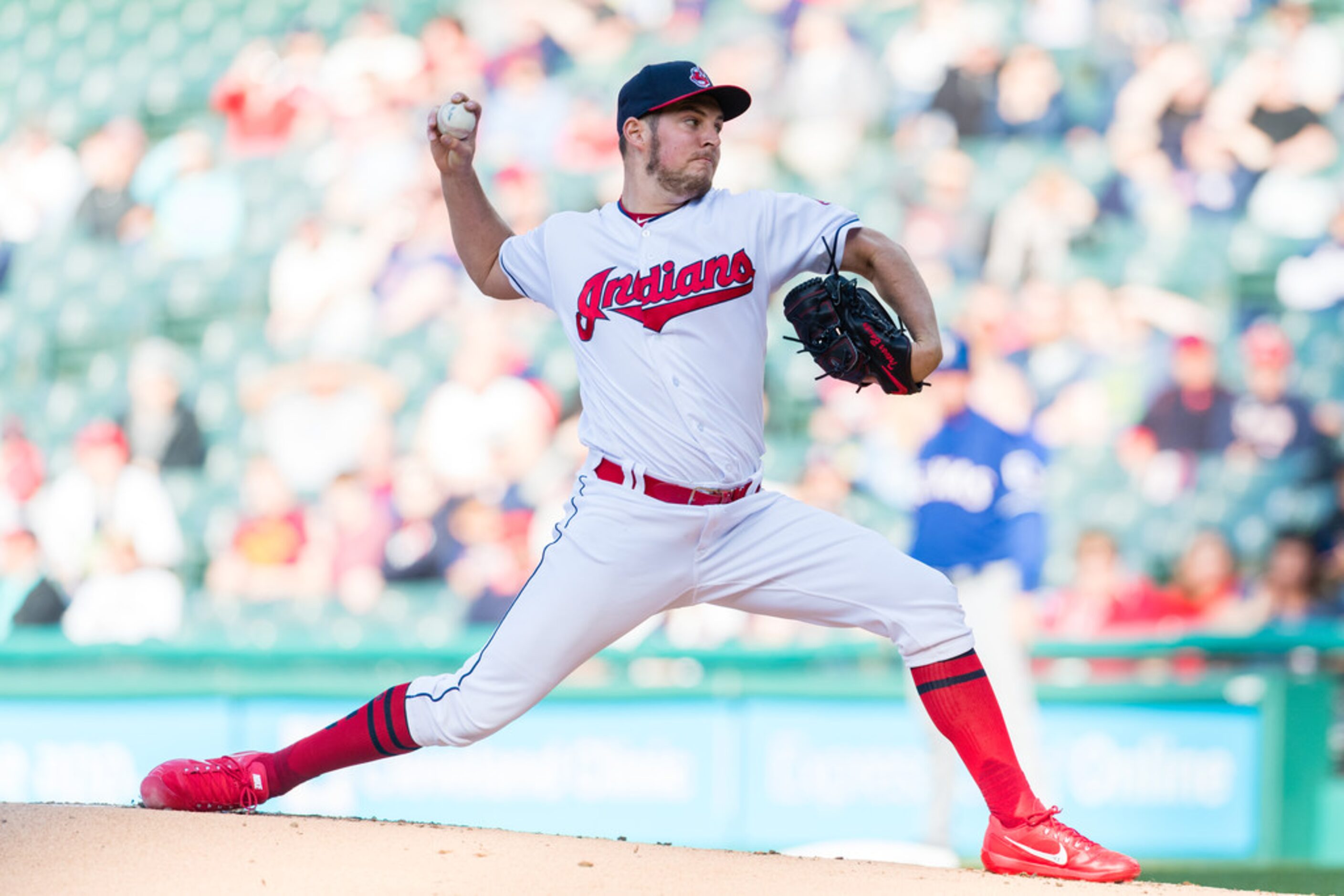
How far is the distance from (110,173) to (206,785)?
19.4 ft

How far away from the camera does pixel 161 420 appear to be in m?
7.19

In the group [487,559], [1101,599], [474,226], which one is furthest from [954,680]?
[487,559]

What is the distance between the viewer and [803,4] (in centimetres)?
759

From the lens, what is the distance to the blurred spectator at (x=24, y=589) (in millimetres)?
6758

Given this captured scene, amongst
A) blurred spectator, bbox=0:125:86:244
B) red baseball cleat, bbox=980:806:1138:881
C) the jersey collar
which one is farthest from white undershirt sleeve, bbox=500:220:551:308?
blurred spectator, bbox=0:125:86:244

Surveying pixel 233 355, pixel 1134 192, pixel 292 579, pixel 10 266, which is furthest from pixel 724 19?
pixel 10 266

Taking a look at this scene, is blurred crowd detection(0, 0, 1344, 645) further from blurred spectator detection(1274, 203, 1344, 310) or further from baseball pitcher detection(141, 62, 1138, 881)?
baseball pitcher detection(141, 62, 1138, 881)

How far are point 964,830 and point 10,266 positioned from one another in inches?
243

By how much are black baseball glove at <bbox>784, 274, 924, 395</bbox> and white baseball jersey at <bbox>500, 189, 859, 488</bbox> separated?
0.10m

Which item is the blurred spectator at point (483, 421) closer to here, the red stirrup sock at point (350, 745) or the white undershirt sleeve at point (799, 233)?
the red stirrup sock at point (350, 745)

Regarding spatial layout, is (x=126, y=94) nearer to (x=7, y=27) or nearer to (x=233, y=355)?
(x=7, y=27)

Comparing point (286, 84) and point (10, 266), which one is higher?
point (286, 84)

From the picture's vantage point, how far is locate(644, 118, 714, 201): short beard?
2740mm

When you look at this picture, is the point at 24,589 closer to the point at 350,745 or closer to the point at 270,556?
the point at 270,556
